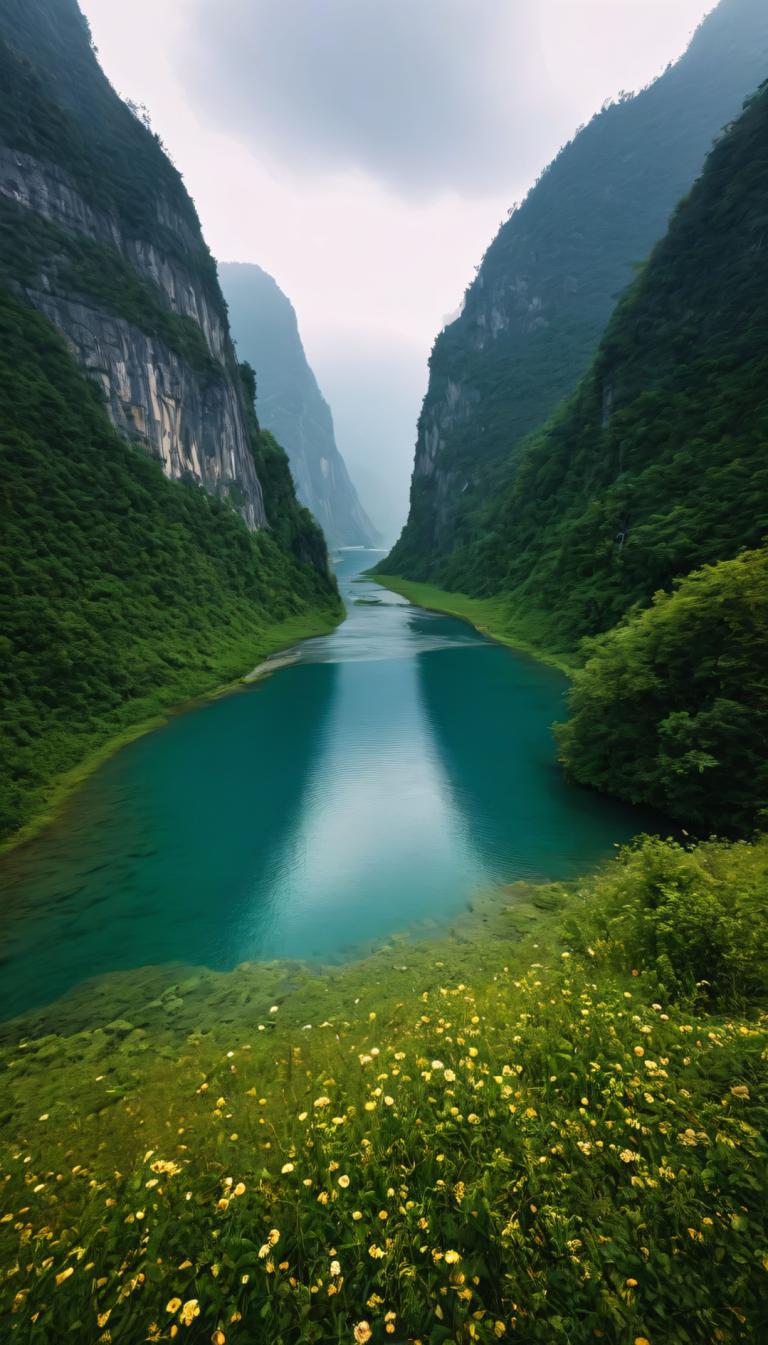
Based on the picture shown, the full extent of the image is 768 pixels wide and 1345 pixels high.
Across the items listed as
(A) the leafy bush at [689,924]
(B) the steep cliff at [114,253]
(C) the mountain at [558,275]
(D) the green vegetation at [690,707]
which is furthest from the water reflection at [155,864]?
(C) the mountain at [558,275]

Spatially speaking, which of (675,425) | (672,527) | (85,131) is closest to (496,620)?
(675,425)

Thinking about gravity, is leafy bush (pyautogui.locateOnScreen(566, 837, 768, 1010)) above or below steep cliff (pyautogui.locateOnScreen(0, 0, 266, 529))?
below

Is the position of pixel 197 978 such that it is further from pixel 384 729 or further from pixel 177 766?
pixel 384 729

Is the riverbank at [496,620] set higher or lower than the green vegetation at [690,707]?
lower

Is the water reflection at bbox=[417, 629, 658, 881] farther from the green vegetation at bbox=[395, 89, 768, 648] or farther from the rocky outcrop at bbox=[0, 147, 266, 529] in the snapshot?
the rocky outcrop at bbox=[0, 147, 266, 529]

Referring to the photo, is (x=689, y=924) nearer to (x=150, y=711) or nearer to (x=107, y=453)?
(x=150, y=711)

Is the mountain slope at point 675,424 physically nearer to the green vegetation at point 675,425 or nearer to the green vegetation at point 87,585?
the green vegetation at point 675,425

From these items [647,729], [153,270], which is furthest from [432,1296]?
[153,270]

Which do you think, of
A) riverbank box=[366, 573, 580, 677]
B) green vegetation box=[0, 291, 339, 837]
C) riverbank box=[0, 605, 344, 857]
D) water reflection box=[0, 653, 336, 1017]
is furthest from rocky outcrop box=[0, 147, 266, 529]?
water reflection box=[0, 653, 336, 1017]
